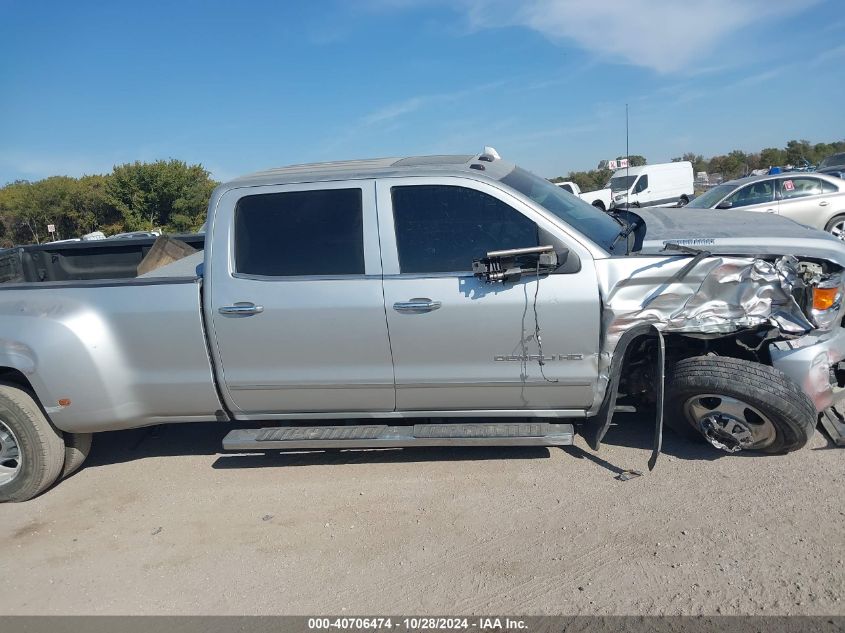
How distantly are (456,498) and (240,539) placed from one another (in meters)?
1.24

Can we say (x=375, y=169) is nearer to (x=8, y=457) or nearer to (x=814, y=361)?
(x=814, y=361)

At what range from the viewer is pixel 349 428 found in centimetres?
395

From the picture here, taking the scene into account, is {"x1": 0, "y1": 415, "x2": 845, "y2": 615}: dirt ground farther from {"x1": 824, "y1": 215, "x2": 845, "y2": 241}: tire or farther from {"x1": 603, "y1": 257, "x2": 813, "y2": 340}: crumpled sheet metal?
{"x1": 824, "y1": 215, "x2": 845, "y2": 241}: tire

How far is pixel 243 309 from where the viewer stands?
3.74m

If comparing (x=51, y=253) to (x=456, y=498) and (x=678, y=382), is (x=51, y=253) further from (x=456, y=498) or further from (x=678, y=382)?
(x=678, y=382)

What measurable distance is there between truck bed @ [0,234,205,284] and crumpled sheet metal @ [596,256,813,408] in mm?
3748

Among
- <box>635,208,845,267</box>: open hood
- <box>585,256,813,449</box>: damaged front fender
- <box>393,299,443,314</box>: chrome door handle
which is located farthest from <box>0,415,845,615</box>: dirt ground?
<box>635,208,845,267</box>: open hood

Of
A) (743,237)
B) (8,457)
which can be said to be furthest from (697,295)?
(8,457)

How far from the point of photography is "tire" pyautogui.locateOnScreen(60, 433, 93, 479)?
13.9ft

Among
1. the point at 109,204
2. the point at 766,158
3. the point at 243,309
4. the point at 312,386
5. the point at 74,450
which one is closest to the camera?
the point at 243,309

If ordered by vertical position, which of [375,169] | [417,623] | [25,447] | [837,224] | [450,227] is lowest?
[417,623]

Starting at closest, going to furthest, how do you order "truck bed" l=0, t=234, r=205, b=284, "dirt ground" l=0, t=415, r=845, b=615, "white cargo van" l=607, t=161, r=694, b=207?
"dirt ground" l=0, t=415, r=845, b=615, "truck bed" l=0, t=234, r=205, b=284, "white cargo van" l=607, t=161, r=694, b=207

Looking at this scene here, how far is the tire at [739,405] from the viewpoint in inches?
135

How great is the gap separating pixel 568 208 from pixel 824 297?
155 centimetres
